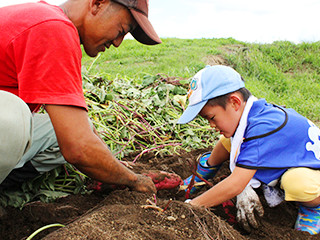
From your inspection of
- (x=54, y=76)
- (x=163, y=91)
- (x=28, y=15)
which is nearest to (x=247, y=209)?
(x=54, y=76)

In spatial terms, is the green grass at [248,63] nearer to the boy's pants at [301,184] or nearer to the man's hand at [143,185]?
the boy's pants at [301,184]

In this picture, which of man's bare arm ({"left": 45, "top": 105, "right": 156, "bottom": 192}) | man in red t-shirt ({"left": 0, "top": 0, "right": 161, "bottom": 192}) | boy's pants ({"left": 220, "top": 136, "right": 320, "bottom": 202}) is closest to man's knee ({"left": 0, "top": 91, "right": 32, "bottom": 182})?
man in red t-shirt ({"left": 0, "top": 0, "right": 161, "bottom": 192})

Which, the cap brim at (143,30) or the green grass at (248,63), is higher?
the cap brim at (143,30)

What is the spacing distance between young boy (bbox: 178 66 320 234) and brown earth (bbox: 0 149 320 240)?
7.4 inches

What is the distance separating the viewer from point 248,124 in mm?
1879

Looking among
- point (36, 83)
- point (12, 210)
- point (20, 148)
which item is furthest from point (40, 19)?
point (12, 210)

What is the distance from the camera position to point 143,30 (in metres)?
1.64

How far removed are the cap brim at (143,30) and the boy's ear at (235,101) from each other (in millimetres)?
528

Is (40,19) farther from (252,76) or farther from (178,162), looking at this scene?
(252,76)

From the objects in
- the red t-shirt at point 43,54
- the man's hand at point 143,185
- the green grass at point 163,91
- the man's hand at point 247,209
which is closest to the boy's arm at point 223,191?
the man's hand at point 247,209

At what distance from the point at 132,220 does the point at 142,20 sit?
0.94 meters

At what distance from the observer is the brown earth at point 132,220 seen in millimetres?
1262

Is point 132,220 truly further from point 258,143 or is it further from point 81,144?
point 258,143

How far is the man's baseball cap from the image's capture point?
1556 millimetres
